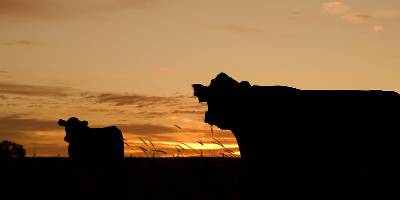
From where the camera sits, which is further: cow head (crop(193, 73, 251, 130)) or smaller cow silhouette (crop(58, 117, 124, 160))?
smaller cow silhouette (crop(58, 117, 124, 160))

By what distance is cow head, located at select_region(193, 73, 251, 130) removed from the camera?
11.8m

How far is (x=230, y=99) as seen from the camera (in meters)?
11.9

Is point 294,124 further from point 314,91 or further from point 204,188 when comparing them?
point 204,188

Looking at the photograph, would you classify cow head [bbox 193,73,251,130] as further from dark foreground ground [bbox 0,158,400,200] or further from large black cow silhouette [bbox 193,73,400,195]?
dark foreground ground [bbox 0,158,400,200]

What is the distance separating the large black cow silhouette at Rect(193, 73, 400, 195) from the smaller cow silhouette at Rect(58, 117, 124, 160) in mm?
9360

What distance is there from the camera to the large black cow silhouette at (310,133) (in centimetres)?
1096

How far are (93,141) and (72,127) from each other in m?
1.46

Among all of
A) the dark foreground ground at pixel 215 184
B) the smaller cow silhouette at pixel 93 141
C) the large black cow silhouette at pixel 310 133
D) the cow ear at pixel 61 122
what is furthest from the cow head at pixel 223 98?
the cow ear at pixel 61 122

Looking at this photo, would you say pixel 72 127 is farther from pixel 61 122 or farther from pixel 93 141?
pixel 93 141

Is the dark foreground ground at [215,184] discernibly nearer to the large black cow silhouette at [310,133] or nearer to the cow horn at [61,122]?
the large black cow silhouette at [310,133]

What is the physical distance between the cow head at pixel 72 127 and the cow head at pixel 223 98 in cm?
1084

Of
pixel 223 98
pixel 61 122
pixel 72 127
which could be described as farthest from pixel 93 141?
pixel 223 98

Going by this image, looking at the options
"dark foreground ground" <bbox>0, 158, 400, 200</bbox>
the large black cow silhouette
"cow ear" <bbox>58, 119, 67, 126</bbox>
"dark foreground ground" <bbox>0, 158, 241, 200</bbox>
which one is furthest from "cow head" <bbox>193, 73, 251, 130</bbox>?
"cow ear" <bbox>58, 119, 67, 126</bbox>

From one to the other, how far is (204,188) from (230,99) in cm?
154
